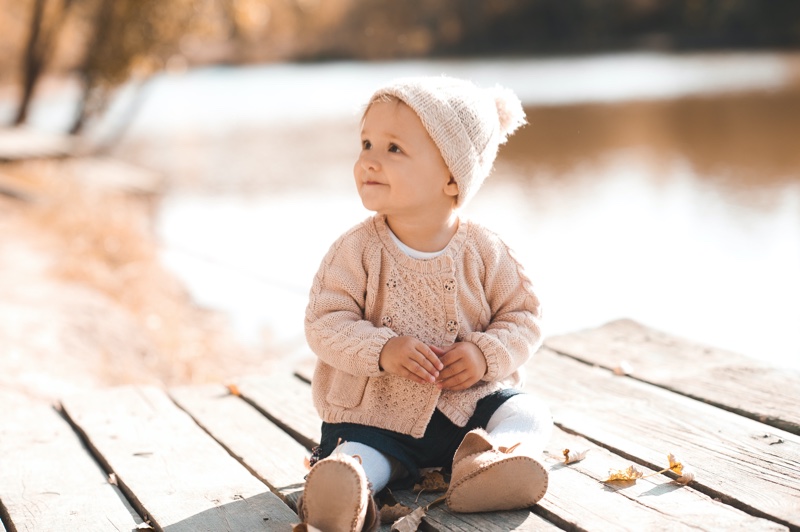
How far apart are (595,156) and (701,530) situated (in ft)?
31.4

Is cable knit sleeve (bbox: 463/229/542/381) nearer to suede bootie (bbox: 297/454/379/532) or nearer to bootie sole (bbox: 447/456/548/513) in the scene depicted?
bootie sole (bbox: 447/456/548/513)

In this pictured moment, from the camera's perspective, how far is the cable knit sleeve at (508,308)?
6.99 ft

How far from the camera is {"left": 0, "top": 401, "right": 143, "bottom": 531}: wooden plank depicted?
2.12 metres

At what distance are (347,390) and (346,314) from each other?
0.18 meters

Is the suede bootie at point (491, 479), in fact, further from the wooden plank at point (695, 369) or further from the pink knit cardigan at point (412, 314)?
the wooden plank at point (695, 369)

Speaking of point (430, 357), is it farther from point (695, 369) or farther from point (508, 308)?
point (695, 369)

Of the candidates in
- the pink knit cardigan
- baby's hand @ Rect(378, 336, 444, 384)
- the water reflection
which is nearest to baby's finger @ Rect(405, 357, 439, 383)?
baby's hand @ Rect(378, 336, 444, 384)

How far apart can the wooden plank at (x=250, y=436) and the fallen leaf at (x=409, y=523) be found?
318 millimetres

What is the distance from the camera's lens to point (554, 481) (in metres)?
2.17

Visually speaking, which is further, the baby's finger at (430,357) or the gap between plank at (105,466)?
the gap between plank at (105,466)

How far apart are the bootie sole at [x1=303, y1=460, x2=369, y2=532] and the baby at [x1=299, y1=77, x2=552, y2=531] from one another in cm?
11

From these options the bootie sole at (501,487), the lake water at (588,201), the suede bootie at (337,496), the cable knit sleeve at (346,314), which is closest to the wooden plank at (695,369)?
the lake water at (588,201)

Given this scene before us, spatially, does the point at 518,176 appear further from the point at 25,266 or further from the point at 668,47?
the point at 668,47

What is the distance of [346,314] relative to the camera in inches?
84.0
